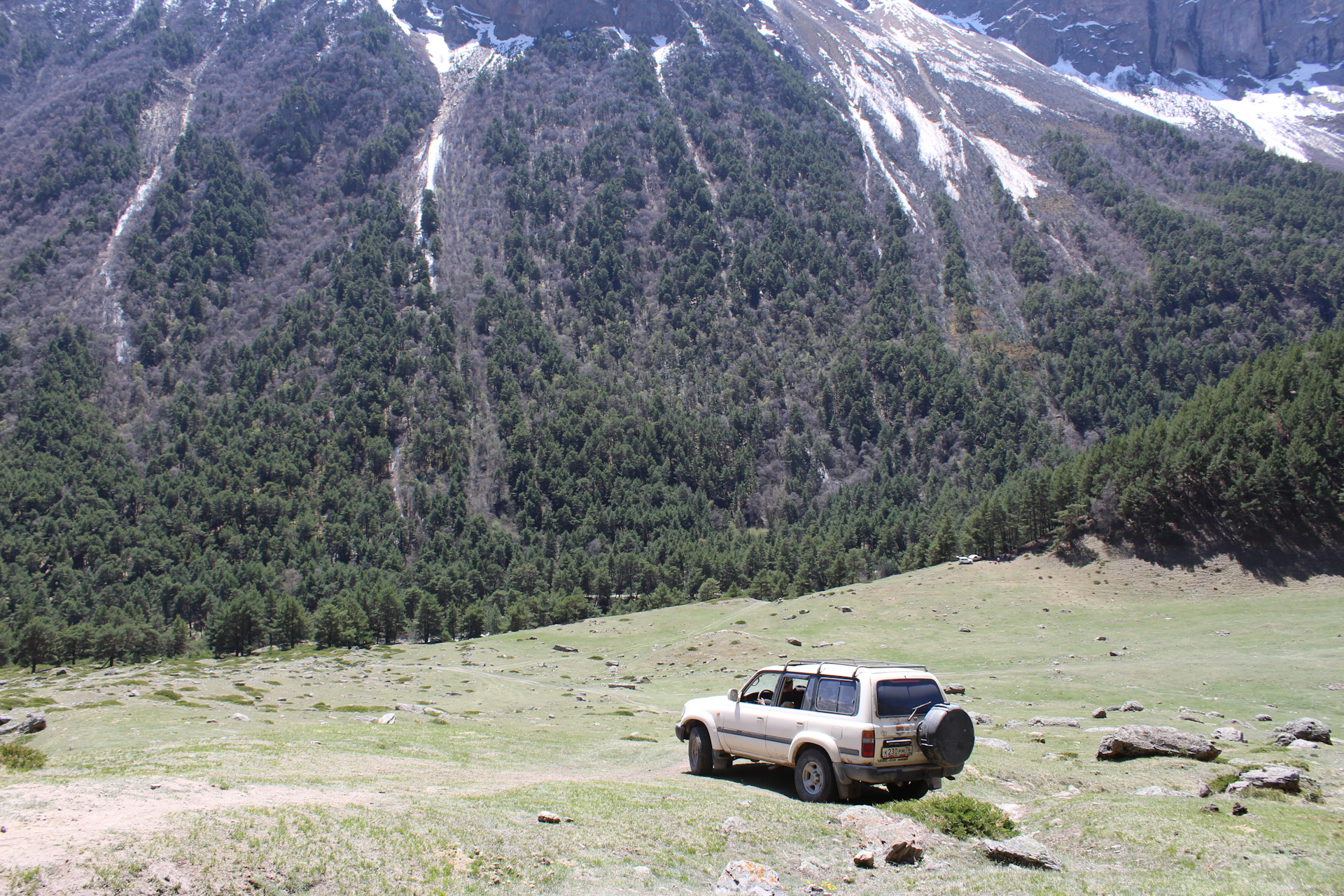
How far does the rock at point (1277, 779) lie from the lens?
1459 cm

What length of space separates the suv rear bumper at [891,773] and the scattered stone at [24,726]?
2766 centimetres

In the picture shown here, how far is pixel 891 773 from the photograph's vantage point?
47.9ft

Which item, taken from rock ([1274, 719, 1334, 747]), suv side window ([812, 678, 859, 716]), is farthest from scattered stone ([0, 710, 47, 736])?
rock ([1274, 719, 1334, 747])

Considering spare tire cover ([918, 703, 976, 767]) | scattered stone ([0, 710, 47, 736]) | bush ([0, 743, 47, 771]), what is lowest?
scattered stone ([0, 710, 47, 736])

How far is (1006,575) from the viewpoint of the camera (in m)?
70.4

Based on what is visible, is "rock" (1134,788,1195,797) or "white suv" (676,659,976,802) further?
"rock" (1134,788,1195,797)

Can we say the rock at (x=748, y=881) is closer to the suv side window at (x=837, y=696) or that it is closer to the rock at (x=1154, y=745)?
the suv side window at (x=837, y=696)

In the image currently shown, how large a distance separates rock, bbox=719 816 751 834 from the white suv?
236cm

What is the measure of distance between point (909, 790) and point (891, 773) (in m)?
2.13

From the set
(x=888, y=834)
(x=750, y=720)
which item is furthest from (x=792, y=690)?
(x=888, y=834)

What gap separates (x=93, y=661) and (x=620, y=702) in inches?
3672

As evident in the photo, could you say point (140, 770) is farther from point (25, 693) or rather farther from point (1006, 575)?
point (1006, 575)

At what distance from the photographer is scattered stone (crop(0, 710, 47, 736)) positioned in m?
26.7

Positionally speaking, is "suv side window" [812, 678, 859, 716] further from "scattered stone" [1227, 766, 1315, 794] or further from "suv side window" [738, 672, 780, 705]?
"scattered stone" [1227, 766, 1315, 794]
